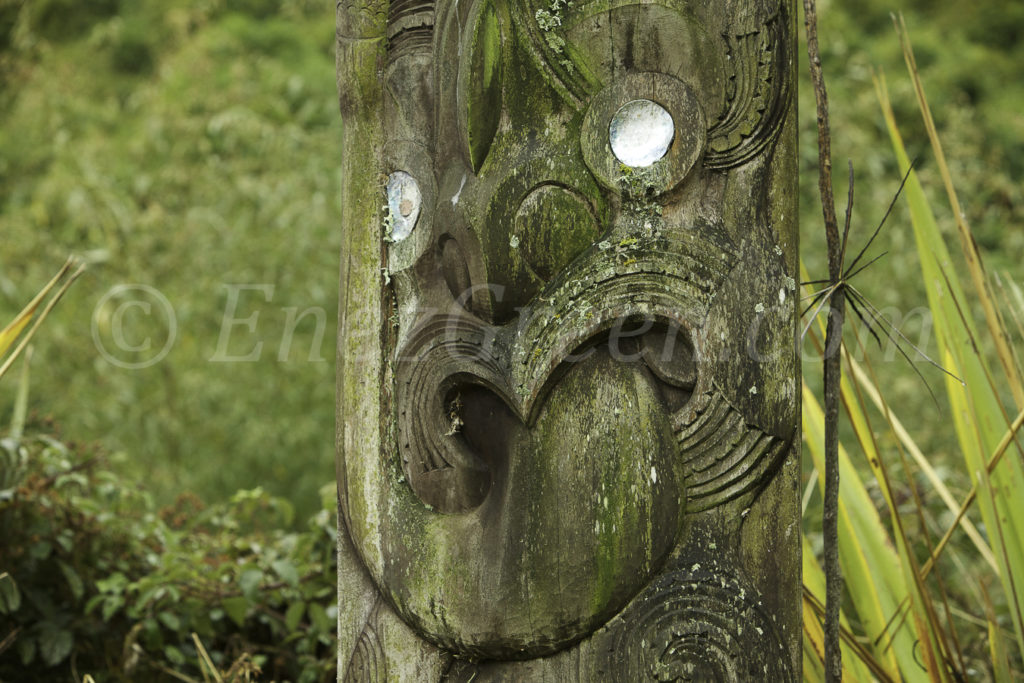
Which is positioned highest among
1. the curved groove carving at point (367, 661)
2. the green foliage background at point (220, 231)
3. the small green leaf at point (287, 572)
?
the green foliage background at point (220, 231)

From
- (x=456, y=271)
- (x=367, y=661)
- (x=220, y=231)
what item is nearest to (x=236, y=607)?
(x=367, y=661)

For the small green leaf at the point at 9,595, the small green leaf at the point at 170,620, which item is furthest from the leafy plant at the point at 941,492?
the small green leaf at the point at 9,595

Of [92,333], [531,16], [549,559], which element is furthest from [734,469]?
[92,333]

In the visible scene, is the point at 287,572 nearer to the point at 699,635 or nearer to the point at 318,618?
the point at 318,618

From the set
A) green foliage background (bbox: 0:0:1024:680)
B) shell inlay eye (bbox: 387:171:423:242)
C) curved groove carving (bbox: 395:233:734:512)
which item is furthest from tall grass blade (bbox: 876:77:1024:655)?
green foliage background (bbox: 0:0:1024:680)

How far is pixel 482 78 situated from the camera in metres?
1.55

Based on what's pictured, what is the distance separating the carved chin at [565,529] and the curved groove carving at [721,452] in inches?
1.1

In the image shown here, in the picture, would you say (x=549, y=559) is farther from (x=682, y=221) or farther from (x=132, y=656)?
(x=132, y=656)

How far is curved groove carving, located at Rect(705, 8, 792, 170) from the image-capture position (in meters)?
1.48

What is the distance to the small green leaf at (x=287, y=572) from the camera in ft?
8.42

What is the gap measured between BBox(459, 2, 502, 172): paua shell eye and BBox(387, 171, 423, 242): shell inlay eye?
17 centimetres

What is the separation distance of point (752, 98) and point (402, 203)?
608 millimetres

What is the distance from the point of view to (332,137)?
4969 mm

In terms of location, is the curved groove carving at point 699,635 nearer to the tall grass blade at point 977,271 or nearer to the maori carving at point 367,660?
the maori carving at point 367,660
